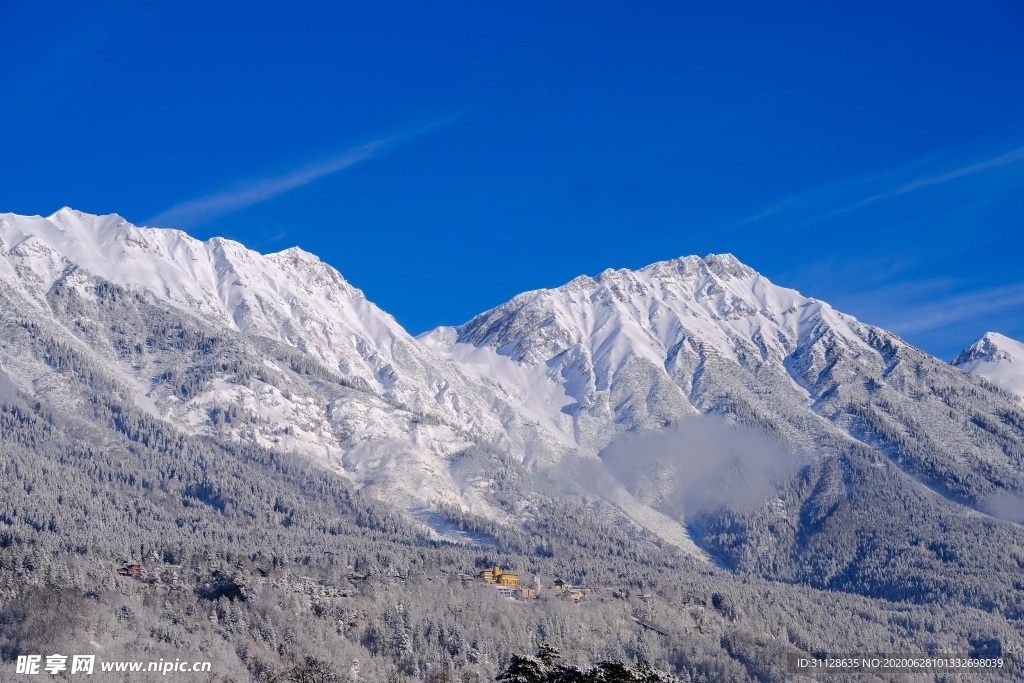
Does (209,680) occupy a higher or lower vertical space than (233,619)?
lower

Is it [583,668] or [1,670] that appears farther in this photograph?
[1,670]

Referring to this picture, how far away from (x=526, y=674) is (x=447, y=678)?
96.3 meters

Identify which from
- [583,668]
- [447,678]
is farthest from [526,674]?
[447,678]

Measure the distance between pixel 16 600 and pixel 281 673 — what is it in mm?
42250

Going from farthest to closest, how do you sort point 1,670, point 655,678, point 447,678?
point 447,678, point 1,670, point 655,678

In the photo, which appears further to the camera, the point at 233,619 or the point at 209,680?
the point at 233,619

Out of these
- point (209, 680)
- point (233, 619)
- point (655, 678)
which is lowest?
point (655, 678)

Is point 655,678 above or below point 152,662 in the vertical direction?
below

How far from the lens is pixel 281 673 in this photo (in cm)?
17950

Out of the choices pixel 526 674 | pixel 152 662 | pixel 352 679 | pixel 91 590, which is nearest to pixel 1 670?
pixel 152 662

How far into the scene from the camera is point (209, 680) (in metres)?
172

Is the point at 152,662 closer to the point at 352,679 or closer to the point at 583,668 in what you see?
the point at 352,679

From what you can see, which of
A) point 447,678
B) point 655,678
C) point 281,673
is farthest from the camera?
point 447,678

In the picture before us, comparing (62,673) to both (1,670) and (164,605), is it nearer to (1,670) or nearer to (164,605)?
(1,670)
